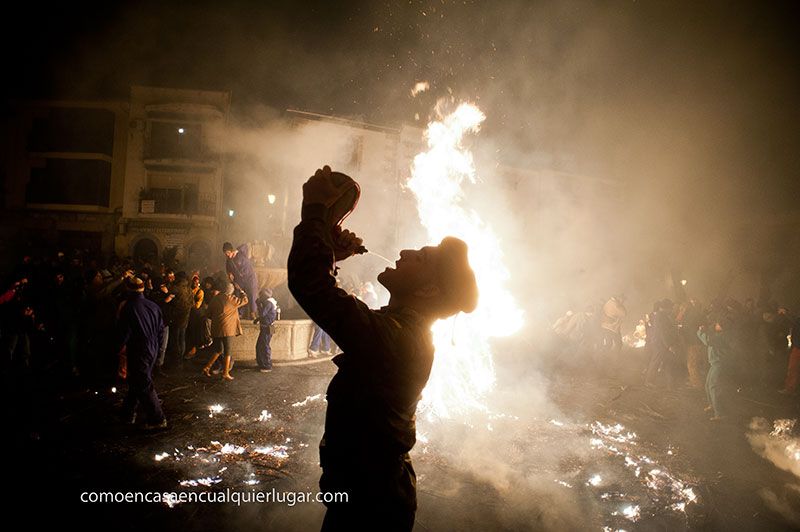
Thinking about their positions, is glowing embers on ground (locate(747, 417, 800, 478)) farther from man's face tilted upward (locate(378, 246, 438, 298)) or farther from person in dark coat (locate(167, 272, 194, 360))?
person in dark coat (locate(167, 272, 194, 360))

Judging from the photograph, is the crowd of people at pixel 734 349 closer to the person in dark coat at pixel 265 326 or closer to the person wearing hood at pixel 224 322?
the person in dark coat at pixel 265 326

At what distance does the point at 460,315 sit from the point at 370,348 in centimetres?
811

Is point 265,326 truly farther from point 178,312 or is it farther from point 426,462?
point 426,462

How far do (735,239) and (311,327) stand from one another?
2455cm

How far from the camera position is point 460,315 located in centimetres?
937

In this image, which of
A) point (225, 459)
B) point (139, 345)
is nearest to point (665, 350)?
point (225, 459)

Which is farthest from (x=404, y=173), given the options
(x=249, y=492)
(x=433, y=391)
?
(x=249, y=492)

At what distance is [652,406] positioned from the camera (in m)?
8.86

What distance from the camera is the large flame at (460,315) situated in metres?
8.02

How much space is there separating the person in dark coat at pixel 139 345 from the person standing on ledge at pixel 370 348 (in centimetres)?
496

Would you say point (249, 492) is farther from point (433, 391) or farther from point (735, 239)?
point (735, 239)

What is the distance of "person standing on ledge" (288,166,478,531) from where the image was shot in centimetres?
139

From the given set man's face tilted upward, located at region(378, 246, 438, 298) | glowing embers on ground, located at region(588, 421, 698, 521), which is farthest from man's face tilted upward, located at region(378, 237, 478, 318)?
glowing embers on ground, located at region(588, 421, 698, 521)

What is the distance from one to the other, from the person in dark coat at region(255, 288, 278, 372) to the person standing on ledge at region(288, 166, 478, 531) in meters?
7.68
